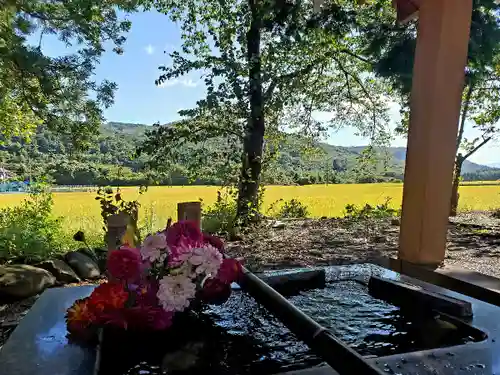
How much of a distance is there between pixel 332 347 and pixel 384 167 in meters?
7.15

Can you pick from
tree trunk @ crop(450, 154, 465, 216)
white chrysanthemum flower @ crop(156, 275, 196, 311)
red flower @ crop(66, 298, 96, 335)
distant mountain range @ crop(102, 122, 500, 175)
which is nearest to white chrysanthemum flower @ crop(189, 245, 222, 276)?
white chrysanthemum flower @ crop(156, 275, 196, 311)

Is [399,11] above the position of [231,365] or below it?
above

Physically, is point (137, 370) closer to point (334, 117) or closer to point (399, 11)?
point (399, 11)

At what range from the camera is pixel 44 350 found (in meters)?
1.07

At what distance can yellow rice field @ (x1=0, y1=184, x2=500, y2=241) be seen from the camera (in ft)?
16.7

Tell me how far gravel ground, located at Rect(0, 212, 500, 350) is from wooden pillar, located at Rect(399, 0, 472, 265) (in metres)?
0.61

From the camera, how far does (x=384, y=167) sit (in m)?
7.56

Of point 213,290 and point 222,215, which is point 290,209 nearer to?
point 222,215

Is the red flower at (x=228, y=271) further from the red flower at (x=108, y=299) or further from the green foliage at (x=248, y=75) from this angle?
the green foliage at (x=248, y=75)

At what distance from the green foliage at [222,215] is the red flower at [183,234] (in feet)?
12.7

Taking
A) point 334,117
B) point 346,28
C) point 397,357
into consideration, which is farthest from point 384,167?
point 397,357

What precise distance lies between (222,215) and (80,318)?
4.38 metres

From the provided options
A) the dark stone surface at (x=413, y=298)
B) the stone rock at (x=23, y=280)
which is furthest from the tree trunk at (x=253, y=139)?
the dark stone surface at (x=413, y=298)

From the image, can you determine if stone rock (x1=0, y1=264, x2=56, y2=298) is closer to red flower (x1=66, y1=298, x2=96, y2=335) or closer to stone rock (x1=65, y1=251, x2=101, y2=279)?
stone rock (x1=65, y1=251, x2=101, y2=279)
